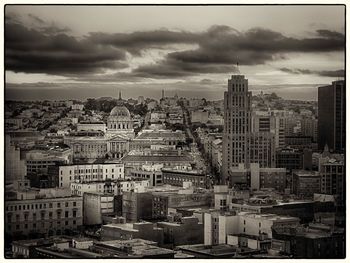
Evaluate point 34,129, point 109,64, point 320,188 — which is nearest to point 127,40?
point 109,64

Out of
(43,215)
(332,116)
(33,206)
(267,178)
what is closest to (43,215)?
(43,215)

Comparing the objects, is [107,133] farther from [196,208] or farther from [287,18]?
[287,18]

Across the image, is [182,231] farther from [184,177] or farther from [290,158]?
[290,158]

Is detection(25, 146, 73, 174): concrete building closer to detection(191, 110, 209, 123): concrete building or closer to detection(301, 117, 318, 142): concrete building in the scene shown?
detection(191, 110, 209, 123): concrete building

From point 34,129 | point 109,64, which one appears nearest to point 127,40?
point 109,64

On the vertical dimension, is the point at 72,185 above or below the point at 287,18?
below

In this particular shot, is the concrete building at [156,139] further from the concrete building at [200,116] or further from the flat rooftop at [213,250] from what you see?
the flat rooftop at [213,250]
